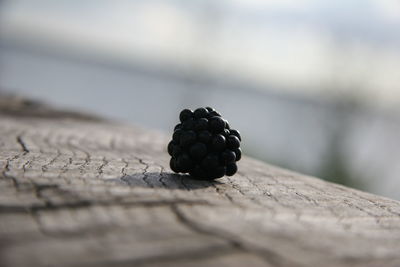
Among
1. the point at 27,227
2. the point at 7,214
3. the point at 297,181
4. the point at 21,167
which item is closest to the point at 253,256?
the point at 27,227

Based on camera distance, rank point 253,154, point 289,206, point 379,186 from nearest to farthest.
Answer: point 289,206
point 379,186
point 253,154

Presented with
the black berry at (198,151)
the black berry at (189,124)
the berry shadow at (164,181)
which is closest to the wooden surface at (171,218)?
the berry shadow at (164,181)

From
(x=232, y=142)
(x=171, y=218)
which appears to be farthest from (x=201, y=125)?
(x=171, y=218)

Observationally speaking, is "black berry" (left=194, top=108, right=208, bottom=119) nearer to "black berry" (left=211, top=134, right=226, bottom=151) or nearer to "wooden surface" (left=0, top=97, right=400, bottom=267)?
"black berry" (left=211, top=134, right=226, bottom=151)

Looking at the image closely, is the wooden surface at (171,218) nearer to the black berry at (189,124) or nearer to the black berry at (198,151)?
the black berry at (198,151)

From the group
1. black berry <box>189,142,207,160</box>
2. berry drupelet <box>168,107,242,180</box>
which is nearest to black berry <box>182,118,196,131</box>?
berry drupelet <box>168,107,242,180</box>

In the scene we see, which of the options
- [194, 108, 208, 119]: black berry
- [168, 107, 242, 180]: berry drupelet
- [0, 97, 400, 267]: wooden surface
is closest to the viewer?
[0, 97, 400, 267]: wooden surface

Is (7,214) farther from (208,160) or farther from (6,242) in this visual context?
(208,160)
